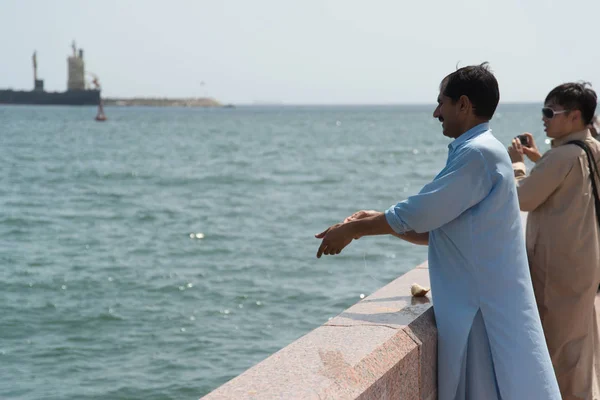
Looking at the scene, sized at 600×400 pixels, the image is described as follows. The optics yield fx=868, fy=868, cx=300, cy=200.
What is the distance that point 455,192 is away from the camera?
2.71 m

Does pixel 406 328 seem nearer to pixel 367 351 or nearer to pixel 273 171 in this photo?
pixel 367 351

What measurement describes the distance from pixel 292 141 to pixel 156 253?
47.7 metres

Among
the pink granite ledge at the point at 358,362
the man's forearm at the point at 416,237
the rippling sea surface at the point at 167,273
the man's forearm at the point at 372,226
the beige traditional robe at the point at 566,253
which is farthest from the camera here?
the rippling sea surface at the point at 167,273

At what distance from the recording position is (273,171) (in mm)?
36531

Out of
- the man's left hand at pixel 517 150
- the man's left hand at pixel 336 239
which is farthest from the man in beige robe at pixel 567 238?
the man's left hand at pixel 336 239

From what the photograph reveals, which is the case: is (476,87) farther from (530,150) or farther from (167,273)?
(167,273)

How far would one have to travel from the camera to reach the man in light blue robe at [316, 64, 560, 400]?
2734mm

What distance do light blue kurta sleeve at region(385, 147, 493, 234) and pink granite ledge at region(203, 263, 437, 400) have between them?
42 cm

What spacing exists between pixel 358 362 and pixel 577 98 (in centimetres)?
198

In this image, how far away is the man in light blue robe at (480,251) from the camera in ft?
8.97

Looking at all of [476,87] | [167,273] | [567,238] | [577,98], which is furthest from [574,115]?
[167,273]

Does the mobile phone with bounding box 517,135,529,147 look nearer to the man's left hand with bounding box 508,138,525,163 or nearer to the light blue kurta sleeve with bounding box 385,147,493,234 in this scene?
the man's left hand with bounding box 508,138,525,163

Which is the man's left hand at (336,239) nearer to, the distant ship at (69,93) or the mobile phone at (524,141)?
the mobile phone at (524,141)

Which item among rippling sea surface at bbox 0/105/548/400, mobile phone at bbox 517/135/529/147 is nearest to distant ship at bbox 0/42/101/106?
rippling sea surface at bbox 0/105/548/400
